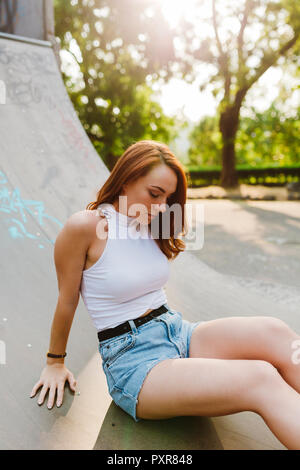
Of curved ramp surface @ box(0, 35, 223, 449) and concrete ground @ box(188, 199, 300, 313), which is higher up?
curved ramp surface @ box(0, 35, 223, 449)

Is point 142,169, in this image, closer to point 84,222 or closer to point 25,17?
point 84,222

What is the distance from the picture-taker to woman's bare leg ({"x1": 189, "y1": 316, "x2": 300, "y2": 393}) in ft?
5.58

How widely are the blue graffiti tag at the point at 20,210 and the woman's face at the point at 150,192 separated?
152 cm

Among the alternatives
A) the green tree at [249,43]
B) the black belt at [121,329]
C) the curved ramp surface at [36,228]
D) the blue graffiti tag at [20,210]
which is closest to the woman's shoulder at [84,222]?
the black belt at [121,329]

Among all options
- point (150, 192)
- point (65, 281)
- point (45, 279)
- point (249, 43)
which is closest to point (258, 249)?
point (45, 279)

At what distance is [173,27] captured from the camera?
15055 millimetres

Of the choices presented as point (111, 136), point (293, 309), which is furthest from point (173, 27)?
point (293, 309)

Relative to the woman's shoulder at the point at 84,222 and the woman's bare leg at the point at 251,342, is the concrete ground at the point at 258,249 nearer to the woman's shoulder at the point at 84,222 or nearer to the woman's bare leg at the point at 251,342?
the woman's bare leg at the point at 251,342

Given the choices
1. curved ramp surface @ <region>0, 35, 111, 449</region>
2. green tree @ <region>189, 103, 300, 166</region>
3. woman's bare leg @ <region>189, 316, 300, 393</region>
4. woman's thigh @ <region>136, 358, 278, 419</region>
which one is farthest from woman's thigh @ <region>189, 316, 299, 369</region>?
green tree @ <region>189, 103, 300, 166</region>

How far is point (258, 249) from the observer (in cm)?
618

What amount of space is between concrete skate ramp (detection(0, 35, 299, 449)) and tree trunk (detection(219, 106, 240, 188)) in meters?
12.0

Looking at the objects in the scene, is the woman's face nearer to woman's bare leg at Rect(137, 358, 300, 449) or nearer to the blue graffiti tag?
woman's bare leg at Rect(137, 358, 300, 449)

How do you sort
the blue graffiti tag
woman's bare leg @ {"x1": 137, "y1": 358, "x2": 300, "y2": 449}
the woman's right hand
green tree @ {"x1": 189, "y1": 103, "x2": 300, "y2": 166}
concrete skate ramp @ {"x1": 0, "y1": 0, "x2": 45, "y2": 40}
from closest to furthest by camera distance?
woman's bare leg @ {"x1": 137, "y1": 358, "x2": 300, "y2": 449}
the woman's right hand
the blue graffiti tag
concrete skate ramp @ {"x1": 0, "y1": 0, "x2": 45, "y2": 40}
green tree @ {"x1": 189, "y1": 103, "x2": 300, "y2": 166}
